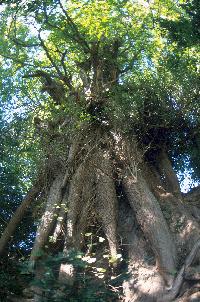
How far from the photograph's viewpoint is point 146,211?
897 centimetres

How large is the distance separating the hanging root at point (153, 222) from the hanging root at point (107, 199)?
1.30 ft

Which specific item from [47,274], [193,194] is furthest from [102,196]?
[47,274]

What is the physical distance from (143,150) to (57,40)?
18.6 feet

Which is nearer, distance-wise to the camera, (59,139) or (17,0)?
(17,0)

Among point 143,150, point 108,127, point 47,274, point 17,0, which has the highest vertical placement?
point 17,0

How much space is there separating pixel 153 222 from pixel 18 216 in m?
3.22

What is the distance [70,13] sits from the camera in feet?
46.7

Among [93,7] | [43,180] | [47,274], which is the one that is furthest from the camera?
[93,7]

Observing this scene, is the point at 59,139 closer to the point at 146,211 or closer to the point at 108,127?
the point at 108,127

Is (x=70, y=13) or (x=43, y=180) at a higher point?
(x=70, y=13)

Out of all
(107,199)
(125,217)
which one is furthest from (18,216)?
(125,217)

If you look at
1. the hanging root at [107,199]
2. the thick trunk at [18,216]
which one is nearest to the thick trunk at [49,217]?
the thick trunk at [18,216]

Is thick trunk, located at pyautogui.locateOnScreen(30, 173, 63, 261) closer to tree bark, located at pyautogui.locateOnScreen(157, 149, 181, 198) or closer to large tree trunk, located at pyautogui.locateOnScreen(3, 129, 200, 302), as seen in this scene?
large tree trunk, located at pyautogui.locateOnScreen(3, 129, 200, 302)

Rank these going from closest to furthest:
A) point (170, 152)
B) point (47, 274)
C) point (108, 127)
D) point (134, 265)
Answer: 1. point (47, 274)
2. point (134, 265)
3. point (108, 127)
4. point (170, 152)
